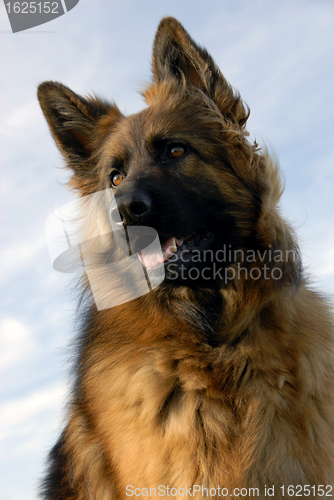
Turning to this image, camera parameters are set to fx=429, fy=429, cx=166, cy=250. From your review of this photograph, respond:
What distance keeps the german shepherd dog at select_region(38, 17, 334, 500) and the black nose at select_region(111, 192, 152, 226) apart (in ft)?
0.04

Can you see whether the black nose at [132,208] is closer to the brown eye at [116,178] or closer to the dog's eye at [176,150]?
the dog's eye at [176,150]

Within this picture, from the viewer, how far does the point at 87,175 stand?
4867 mm

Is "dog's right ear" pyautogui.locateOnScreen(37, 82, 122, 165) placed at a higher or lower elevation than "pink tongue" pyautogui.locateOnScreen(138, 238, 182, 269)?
higher

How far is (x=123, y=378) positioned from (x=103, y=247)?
4.78 ft

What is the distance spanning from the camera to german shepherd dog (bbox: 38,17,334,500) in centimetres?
320

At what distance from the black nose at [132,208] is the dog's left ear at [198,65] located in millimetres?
1249

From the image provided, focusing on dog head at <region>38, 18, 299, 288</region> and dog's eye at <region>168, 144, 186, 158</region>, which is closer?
dog head at <region>38, 18, 299, 288</region>

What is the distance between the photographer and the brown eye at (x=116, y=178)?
4.47 metres

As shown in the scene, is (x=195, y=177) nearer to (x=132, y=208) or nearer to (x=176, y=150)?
(x=176, y=150)

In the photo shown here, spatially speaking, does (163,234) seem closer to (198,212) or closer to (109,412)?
(198,212)

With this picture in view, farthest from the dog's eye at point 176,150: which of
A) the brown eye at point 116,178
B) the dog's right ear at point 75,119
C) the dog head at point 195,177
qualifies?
the dog's right ear at point 75,119

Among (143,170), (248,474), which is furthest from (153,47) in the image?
(248,474)

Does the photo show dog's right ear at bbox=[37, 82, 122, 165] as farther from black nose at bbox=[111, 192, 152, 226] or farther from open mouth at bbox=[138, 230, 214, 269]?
open mouth at bbox=[138, 230, 214, 269]

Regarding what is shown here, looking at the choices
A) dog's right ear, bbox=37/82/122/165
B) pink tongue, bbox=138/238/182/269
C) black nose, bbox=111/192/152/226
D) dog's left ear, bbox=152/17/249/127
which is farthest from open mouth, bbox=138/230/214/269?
dog's right ear, bbox=37/82/122/165
